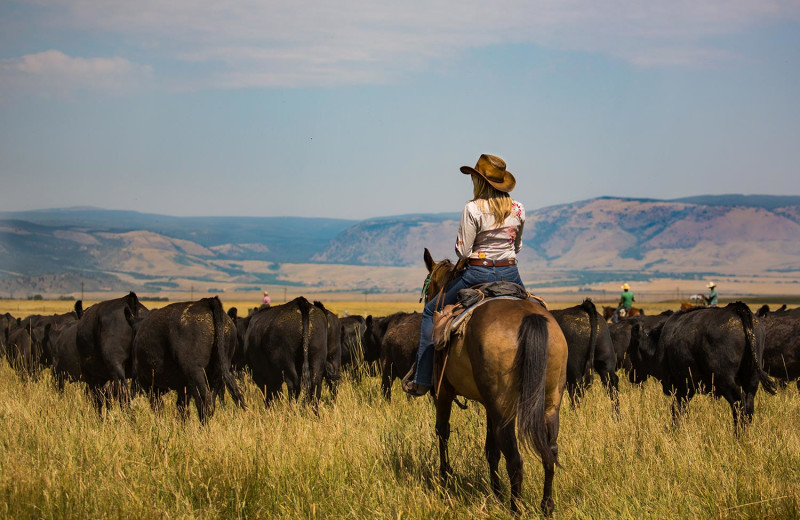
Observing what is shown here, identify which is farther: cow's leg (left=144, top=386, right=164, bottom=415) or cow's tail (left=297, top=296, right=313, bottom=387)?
cow's tail (left=297, top=296, right=313, bottom=387)

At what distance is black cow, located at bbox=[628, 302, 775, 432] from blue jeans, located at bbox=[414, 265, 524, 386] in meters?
3.66

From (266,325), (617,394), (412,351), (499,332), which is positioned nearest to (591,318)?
(617,394)

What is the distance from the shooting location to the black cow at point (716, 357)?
1023 cm

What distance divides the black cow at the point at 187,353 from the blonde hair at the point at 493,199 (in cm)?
377

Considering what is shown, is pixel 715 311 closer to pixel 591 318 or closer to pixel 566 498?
pixel 591 318

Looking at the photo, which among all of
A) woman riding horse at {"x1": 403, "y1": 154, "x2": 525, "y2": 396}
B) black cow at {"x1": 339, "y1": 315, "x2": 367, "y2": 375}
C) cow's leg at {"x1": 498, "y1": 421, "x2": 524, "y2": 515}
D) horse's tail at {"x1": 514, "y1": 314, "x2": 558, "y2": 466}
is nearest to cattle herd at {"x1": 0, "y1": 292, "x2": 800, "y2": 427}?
black cow at {"x1": 339, "y1": 315, "x2": 367, "y2": 375}

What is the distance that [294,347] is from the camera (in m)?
12.3

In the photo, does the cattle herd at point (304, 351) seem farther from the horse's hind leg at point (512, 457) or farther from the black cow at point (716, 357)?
the horse's hind leg at point (512, 457)

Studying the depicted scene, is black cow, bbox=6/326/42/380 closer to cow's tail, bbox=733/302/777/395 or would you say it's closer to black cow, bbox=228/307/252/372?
black cow, bbox=228/307/252/372

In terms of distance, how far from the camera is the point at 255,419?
1041 centimetres

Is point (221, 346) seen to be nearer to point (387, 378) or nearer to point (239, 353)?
point (387, 378)

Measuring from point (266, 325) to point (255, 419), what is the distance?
2413mm

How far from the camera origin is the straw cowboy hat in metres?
7.84

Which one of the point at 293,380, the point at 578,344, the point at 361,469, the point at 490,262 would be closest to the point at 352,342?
the point at 293,380
